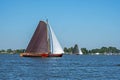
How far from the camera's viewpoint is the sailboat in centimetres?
13888

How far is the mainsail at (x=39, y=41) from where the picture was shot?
139 metres

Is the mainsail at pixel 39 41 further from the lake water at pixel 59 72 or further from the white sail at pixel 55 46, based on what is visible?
the lake water at pixel 59 72

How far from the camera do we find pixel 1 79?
53.2 metres

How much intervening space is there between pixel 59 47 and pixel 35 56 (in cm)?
879

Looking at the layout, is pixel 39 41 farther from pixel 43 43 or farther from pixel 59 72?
pixel 59 72

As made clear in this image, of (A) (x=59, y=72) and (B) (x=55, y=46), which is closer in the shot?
(A) (x=59, y=72)

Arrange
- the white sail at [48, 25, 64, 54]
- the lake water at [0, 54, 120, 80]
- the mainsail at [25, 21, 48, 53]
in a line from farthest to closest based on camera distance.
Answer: the white sail at [48, 25, 64, 54]
the mainsail at [25, 21, 48, 53]
the lake water at [0, 54, 120, 80]

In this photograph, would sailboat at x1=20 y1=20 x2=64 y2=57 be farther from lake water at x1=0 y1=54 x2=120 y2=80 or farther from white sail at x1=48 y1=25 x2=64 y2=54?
lake water at x1=0 y1=54 x2=120 y2=80

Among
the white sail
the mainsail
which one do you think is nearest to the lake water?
the mainsail

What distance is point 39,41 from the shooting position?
138375mm

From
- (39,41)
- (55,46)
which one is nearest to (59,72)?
(39,41)

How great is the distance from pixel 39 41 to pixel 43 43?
1704 millimetres

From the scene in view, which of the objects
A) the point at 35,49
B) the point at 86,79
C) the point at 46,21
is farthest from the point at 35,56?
the point at 86,79

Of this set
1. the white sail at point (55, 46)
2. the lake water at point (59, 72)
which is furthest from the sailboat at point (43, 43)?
the lake water at point (59, 72)
